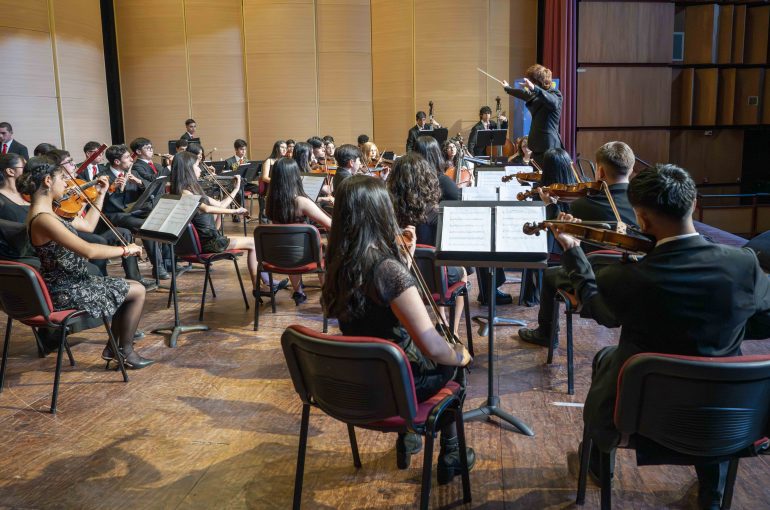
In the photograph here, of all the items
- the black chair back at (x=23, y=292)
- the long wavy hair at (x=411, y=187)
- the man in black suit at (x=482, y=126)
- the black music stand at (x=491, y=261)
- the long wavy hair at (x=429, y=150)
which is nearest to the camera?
the black music stand at (x=491, y=261)


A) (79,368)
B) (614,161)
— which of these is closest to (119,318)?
(79,368)

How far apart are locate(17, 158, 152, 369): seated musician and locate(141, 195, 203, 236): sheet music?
49 centimetres

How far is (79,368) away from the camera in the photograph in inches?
151

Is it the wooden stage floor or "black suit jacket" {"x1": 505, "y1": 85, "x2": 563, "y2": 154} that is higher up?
"black suit jacket" {"x1": 505, "y1": 85, "x2": 563, "y2": 154}

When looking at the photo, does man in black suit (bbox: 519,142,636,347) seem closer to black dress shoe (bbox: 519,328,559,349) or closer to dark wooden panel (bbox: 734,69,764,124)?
black dress shoe (bbox: 519,328,559,349)

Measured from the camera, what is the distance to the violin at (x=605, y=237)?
195cm

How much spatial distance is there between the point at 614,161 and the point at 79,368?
3.26 m

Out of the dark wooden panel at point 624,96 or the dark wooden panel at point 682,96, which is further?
the dark wooden panel at point 682,96

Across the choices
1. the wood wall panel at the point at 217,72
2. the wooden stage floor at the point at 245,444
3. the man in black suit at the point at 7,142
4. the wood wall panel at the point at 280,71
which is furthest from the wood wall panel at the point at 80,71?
the wooden stage floor at the point at 245,444

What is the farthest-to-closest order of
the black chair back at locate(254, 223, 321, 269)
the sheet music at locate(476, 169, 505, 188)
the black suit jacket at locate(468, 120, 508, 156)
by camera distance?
the black suit jacket at locate(468, 120, 508, 156) < the sheet music at locate(476, 169, 505, 188) < the black chair back at locate(254, 223, 321, 269)

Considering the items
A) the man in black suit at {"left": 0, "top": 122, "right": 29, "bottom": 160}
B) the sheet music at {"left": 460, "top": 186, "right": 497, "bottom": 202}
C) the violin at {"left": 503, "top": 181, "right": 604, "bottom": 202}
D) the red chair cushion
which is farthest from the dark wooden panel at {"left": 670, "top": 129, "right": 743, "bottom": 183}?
the man in black suit at {"left": 0, "top": 122, "right": 29, "bottom": 160}

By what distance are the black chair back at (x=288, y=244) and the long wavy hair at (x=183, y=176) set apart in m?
1.00

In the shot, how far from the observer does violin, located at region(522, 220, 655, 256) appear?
1953 mm

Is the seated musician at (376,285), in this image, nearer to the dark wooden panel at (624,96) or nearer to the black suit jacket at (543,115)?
the black suit jacket at (543,115)
